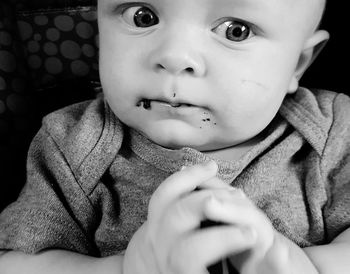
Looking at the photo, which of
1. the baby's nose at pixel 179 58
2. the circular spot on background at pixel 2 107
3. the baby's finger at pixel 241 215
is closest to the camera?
the baby's finger at pixel 241 215

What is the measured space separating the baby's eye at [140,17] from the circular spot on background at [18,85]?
0.98 feet

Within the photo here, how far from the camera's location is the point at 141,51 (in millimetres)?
797

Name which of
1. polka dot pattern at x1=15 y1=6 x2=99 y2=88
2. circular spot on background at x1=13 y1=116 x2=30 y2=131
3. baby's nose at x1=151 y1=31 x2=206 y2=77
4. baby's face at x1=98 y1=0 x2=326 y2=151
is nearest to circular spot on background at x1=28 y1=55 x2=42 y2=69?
polka dot pattern at x1=15 y1=6 x2=99 y2=88

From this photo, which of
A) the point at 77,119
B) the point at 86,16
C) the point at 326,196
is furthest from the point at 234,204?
the point at 86,16

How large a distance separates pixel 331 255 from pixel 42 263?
415 mm

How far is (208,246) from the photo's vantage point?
588 millimetres

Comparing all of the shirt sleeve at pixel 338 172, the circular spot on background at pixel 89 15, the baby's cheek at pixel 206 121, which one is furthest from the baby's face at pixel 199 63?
the circular spot on background at pixel 89 15

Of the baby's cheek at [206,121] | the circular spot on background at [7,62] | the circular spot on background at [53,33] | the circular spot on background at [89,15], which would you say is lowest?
the circular spot on background at [7,62]

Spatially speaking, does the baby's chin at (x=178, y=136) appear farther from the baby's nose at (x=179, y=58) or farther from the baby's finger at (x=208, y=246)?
the baby's finger at (x=208, y=246)

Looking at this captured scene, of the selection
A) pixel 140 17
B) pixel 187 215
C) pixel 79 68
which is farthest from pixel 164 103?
pixel 79 68

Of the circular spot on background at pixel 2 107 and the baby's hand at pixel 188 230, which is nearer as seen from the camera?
the baby's hand at pixel 188 230

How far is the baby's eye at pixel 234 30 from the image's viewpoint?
0.79m

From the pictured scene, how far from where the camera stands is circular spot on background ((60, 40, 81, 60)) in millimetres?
1091

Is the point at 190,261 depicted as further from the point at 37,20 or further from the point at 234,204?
the point at 37,20
